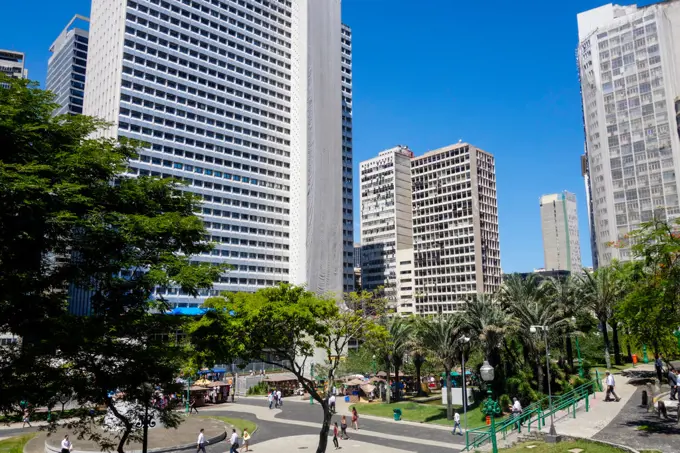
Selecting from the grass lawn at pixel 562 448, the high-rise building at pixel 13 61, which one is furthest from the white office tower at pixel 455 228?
the high-rise building at pixel 13 61

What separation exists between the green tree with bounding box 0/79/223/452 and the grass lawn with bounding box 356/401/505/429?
25848 mm

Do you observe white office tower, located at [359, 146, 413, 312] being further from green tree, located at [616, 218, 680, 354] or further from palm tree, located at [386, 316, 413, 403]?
green tree, located at [616, 218, 680, 354]

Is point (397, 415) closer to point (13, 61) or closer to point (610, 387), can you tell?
point (610, 387)

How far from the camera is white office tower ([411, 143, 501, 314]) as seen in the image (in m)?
146

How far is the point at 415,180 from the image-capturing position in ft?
535

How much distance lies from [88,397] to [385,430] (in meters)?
26.9

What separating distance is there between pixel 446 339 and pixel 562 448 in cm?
1720

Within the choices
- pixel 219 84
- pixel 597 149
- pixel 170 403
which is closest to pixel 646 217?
pixel 597 149

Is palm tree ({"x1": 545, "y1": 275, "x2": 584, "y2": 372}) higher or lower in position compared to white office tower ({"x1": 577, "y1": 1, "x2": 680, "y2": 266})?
lower

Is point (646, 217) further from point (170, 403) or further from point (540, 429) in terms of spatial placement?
point (170, 403)

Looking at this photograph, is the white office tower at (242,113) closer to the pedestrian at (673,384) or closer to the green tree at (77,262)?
the green tree at (77,262)

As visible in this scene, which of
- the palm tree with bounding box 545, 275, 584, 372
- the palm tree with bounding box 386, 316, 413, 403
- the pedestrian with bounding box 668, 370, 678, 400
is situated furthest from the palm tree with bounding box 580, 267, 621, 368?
the palm tree with bounding box 386, 316, 413, 403

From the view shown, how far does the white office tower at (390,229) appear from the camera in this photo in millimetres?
159250

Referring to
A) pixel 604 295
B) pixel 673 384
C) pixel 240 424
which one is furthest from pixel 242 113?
pixel 673 384
